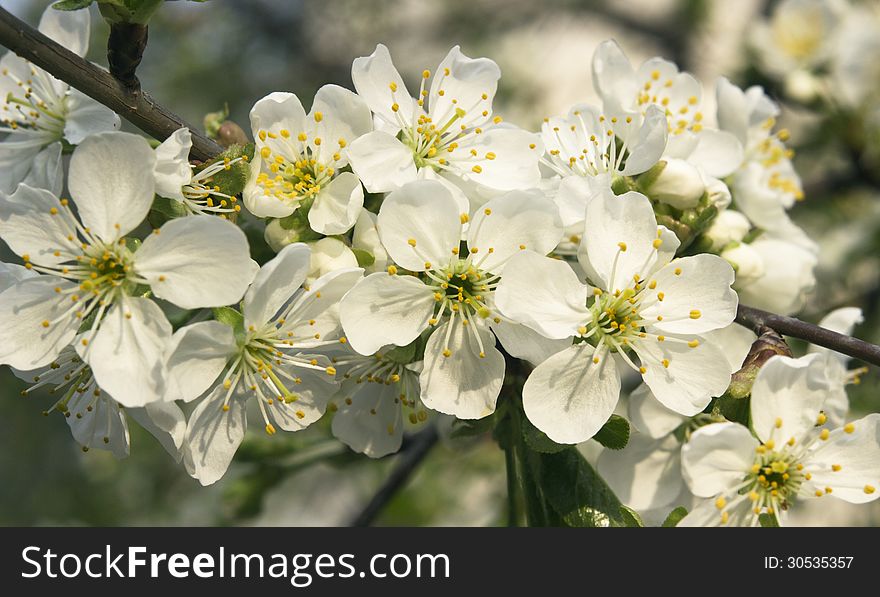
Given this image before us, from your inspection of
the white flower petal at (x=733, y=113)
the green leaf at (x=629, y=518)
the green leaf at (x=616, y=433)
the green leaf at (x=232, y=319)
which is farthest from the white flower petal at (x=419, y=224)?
the white flower petal at (x=733, y=113)

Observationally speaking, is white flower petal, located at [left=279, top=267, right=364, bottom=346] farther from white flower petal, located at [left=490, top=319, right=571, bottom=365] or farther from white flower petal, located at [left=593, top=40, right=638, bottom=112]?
white flower petal, located at [left=593, top=40, right=638, bottom=112]

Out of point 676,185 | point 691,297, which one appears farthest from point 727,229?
point 691,297

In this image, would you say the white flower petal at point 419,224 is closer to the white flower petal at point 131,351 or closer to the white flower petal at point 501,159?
the white flower petal at point 501,159

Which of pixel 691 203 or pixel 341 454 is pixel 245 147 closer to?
pixel 691 203

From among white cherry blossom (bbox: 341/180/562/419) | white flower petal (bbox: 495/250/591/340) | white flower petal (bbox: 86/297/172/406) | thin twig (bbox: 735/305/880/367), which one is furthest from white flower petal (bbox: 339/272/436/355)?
thin twig (bbox: 735/305/880/367)

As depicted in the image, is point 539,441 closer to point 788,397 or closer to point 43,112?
point 788,397
